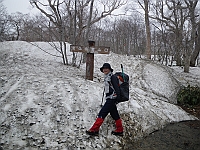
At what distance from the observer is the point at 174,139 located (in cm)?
425

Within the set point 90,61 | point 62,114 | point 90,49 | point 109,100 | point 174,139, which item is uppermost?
point 90,49

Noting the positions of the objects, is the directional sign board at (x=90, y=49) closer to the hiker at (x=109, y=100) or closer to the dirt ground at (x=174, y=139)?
the hiker at (x=109, y=100)

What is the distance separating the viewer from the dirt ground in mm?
3834

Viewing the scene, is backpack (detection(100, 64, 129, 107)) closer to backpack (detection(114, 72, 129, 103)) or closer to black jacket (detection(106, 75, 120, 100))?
backpack (detection(114, 72, 129, 103))

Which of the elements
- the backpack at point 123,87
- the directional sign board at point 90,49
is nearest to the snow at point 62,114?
the backpack at point 123,87

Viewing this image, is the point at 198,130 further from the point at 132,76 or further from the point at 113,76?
the point at 132,76

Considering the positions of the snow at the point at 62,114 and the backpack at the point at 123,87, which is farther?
the backpack at the point at 123,87

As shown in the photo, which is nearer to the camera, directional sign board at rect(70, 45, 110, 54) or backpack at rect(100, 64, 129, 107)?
backpack at rect(100, 64, 129, 107)

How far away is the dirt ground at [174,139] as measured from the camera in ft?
12.6

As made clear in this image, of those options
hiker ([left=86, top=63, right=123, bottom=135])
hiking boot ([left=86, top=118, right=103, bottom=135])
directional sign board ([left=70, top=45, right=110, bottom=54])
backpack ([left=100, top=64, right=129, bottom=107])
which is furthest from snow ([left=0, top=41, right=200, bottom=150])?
directional sign board ([left=70, top=45, right=110, bottom=54])

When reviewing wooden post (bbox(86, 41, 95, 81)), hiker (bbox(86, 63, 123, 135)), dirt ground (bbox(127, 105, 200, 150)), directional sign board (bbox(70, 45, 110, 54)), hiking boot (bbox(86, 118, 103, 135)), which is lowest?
dirt ground (bbox(127, 105, 200, 150))

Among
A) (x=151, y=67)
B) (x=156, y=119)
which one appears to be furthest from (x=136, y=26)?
(x=156, y=119)

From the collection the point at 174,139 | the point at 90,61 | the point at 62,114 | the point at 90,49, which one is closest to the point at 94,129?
the point at 62,114

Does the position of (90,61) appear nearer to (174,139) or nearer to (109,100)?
(109,100)
